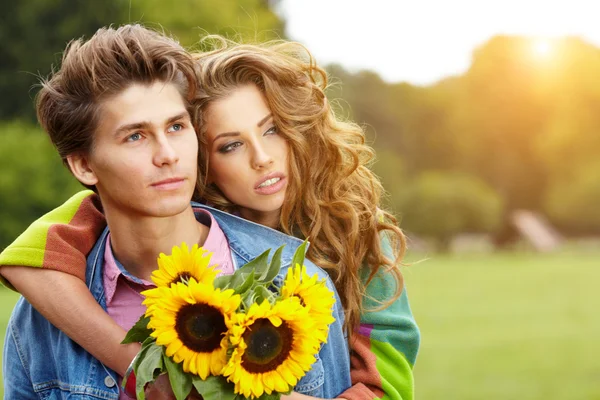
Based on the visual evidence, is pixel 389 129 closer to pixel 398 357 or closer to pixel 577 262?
pixel 577 262

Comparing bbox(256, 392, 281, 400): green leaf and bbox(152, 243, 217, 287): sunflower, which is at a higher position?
bbox(152, 243, 217, 287): sunflower

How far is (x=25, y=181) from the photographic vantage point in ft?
88.6

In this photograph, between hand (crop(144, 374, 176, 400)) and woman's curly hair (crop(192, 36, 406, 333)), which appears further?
woman's curly hair (crop(192, 36, 406, 333))

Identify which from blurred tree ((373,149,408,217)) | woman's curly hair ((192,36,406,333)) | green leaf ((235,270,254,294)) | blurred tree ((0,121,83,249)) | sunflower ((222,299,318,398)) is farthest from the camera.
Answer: blurred tree ((373,149,408,217))

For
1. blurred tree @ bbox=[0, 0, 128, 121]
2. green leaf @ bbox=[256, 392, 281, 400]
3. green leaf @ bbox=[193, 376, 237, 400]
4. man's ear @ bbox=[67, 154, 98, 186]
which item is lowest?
blurred tree @ bbox=[0, 0, 128, 121]

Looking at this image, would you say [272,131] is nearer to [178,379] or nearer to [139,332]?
[139,332]

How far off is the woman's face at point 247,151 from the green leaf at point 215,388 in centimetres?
104

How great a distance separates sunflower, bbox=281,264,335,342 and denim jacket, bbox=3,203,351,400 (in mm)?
300

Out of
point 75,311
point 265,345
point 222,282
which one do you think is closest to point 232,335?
point 265,345

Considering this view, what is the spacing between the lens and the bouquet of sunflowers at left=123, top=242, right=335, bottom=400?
2848 mm

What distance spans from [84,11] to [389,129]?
28953mm

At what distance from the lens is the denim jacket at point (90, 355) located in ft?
11.0

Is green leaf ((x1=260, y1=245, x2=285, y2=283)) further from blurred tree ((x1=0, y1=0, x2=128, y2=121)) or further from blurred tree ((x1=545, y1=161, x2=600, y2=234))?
blurred tree ((x1=545, y1=161, x2=600, y2=234))

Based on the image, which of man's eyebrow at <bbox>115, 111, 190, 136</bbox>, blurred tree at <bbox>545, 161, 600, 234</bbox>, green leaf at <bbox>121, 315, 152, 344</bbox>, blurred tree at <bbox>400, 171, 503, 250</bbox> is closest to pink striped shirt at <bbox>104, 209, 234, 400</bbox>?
green leaf at <bbox>121, 315, 152, 344</bbox>
